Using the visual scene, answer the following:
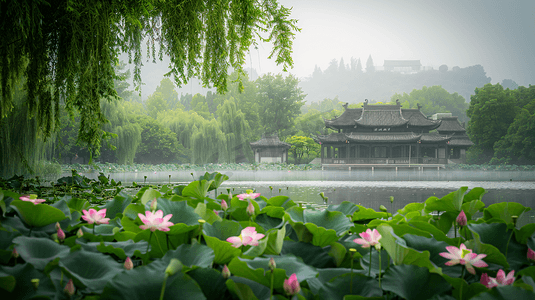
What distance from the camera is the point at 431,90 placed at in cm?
2991

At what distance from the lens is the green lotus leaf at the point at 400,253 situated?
0.41m

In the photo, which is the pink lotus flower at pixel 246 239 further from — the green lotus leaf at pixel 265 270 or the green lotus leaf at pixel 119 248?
the green lotus leaf at pixel 119 248

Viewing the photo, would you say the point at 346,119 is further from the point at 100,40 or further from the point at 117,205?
the point at 117,205

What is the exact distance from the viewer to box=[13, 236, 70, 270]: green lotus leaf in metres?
0.40

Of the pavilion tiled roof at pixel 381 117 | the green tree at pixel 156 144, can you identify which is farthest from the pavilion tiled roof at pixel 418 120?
the green tree at pixel 156 144

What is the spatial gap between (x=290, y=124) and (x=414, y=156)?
29.6 ft

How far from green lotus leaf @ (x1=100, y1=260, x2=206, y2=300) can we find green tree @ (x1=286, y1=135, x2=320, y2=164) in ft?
61.7

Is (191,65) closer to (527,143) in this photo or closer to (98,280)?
(98,280)

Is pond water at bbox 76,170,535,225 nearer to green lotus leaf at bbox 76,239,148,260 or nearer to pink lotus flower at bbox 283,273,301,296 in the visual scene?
green lotus leaf at bbox 76,239,148,260

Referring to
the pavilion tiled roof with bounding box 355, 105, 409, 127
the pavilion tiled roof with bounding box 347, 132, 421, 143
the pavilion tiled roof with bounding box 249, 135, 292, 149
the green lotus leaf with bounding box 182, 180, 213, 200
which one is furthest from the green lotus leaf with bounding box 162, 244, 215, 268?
the pavilion tiled roof with bounding box 249, 135, 292, 149

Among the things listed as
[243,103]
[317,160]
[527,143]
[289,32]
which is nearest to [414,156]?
[317,160]

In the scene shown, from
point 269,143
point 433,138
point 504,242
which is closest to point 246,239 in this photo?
point 504,242

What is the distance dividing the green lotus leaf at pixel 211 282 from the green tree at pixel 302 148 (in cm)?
1878

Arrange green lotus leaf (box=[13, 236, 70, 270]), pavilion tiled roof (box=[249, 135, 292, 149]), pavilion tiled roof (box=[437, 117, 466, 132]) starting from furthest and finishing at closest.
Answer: pavilion tiled roof (box=[437, 117, 466, 132]) → pavilion tiled roof (box=[249, 135, 292, 149]) → green lotus leaf (box=[13, 236, 70, 270])
